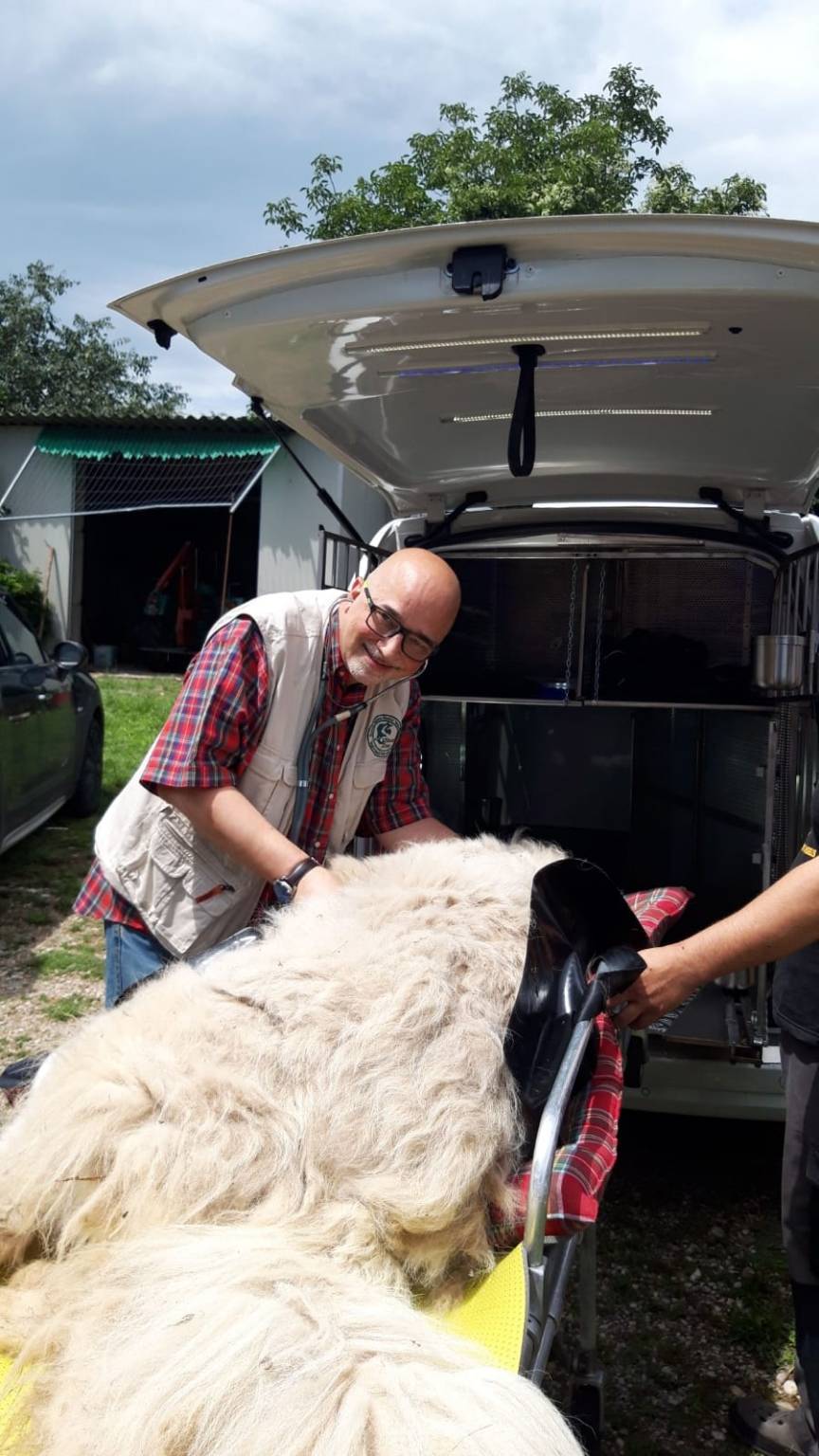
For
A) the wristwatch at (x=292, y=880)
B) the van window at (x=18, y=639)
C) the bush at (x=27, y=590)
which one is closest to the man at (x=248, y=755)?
the wristwatch at (x=292, y=880)

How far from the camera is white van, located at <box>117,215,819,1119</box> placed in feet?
7.37

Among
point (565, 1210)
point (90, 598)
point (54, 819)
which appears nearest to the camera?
point (565, 1210)

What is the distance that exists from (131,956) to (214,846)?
36 cm

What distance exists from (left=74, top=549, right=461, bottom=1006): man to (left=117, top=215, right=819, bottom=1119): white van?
26.9 inches

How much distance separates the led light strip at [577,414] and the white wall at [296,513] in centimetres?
1110

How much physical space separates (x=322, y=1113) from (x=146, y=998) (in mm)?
407

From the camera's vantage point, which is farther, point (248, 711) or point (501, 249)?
point (248, 711)

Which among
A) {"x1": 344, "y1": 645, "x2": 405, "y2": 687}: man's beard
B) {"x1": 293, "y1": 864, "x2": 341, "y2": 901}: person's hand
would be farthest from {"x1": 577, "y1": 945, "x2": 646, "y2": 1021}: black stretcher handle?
{"x1": 344, "y1": 645, "x2": 405, "y2": 687}: man's beard

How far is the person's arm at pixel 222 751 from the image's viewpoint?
88.4 inches

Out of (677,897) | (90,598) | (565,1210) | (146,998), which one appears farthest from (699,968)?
(90,598)

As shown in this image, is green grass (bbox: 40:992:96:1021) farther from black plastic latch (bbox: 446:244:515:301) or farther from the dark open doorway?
the dark open doorway

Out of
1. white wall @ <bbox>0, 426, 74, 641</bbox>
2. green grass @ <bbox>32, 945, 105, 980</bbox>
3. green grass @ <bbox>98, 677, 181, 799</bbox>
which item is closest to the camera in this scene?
green grass @ <bbox>32, 945, 105, 980</bbox>

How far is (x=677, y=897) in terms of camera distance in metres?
2.31

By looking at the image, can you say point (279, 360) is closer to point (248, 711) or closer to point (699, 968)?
point (248, 711)
